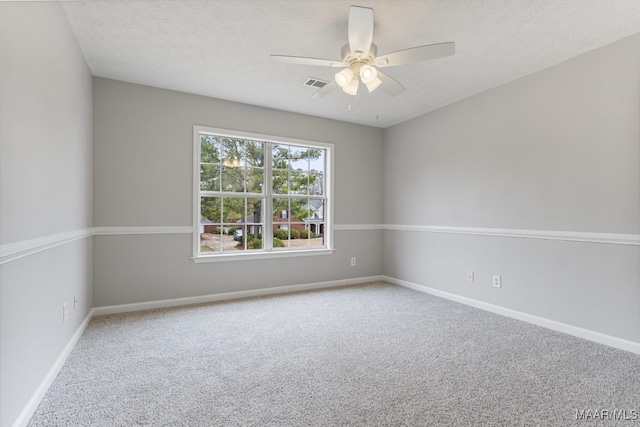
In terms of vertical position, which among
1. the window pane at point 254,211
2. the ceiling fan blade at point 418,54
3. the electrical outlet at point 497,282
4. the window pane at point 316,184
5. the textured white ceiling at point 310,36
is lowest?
the electrical outlet at point 497,282

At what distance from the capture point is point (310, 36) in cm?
247

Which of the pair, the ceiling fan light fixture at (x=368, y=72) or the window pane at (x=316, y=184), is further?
the window pane at (x=316, y=184)

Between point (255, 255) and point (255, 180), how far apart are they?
3.20ft

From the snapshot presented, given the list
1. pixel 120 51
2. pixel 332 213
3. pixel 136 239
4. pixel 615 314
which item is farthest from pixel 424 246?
pixel 120 51

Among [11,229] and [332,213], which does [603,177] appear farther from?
[11,229]

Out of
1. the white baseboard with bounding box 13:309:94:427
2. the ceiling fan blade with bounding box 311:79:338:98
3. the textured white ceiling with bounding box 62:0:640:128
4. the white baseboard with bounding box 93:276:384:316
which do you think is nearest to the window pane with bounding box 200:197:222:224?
the white baseboard with bounding box 93:276:384:316

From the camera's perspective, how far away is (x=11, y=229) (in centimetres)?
143

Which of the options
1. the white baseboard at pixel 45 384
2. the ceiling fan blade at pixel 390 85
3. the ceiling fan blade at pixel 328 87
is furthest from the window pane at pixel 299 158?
the white baseboard at pixel 45 384

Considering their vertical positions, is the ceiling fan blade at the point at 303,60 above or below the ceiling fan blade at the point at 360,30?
below

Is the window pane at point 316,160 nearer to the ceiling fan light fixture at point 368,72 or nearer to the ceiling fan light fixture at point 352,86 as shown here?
the ceiling fan light fixture at point 352,86

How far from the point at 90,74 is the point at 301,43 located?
2.17 meters

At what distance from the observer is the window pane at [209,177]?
3.86m

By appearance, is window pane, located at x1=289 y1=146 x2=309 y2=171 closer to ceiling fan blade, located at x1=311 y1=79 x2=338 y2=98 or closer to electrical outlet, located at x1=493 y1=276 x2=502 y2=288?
ceiling fan blade, located at x1=311 y1=79 x2=338 y2=98

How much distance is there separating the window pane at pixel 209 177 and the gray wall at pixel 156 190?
0.20m
